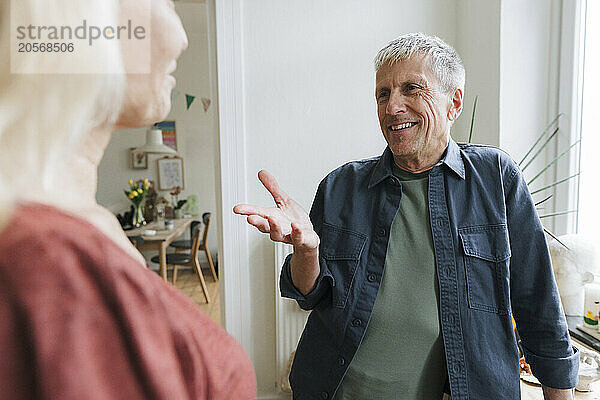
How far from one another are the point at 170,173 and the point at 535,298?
6337 millimetres

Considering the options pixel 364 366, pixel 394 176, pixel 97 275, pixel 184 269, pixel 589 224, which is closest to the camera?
pixel 97 275

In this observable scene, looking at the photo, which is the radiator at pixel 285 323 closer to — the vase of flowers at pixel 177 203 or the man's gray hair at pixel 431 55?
the man's gray hair at pixel 431 55

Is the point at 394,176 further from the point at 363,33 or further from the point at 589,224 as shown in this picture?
the point at 363,33

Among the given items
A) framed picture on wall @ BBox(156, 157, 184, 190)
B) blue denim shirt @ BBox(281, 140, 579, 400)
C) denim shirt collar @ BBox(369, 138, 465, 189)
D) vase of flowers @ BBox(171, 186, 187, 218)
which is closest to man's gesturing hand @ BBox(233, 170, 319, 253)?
blue denim shirt @ BBox(281, 140, 579, 400)

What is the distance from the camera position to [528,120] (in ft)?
7.62

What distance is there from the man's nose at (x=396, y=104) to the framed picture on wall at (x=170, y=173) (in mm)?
6087

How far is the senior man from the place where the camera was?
1291 mm

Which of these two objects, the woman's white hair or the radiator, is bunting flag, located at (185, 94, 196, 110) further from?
the woman's white hair

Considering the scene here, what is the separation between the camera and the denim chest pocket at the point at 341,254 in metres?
1.38

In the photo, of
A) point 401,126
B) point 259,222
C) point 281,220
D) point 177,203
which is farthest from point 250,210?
point 177,203

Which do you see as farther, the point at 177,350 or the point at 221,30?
the point at 221,30

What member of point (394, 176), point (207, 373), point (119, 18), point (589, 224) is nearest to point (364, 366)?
point (394, 176)

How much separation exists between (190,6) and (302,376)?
198 inches

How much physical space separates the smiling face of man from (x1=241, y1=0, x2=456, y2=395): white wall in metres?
1.28
